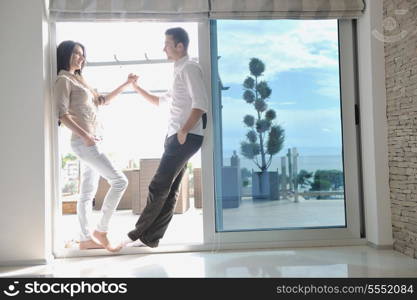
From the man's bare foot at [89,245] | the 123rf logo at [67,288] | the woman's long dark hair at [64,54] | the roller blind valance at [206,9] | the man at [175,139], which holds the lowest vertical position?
the 123rf logo at [67,288]

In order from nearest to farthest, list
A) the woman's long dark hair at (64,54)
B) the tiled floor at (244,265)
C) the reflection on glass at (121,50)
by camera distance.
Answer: the tiled floor at (244,265) < the woman's long dark hair at (64,54) < the reflection on glass at (121,50)

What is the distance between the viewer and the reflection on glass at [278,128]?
335 centimetres

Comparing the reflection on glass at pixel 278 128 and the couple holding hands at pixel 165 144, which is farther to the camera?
the reflection on glass at pixel 278 128

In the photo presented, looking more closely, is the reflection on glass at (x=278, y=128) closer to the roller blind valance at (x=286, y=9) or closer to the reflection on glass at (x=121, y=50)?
the roller blind valance at (x=286, y=9)

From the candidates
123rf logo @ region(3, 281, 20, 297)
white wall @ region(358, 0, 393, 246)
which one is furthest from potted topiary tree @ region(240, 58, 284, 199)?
123rf logo @ region(3, 281, 20, 297)

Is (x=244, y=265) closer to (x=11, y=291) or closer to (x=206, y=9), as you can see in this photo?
(x=11, y=291)

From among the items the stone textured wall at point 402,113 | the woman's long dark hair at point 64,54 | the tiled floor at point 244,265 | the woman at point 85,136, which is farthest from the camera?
the woman's long dark hair at point 64,54

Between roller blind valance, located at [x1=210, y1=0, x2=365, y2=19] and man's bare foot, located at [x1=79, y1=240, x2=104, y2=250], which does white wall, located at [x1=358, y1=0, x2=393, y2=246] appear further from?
man's bare foot, located at [x1=79, y1=240, x2=104, y2=250]

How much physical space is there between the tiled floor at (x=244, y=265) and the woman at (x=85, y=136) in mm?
252

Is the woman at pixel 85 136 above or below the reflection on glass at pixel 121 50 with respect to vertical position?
below

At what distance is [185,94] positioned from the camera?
10.6 ft

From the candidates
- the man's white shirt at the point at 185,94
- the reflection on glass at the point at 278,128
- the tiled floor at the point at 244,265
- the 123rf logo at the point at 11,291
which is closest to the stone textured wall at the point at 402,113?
the tiled floor at the point at 244,265

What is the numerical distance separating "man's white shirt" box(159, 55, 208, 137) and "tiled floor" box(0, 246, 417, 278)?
0.94 metres

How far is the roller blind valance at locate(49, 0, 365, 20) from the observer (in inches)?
124
